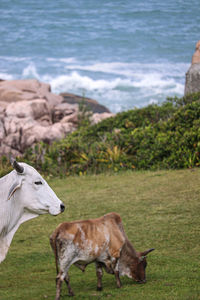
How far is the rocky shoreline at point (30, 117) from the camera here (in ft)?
55.8

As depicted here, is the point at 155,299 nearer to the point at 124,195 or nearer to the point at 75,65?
the point at 124,195

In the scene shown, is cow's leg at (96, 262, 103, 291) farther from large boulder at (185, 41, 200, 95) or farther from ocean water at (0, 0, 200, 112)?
ocean water at (0, 0, 200, 112)

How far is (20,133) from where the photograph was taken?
17.2 metres

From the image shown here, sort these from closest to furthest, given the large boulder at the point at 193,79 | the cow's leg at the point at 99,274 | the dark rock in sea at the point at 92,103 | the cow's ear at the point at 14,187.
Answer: the cow's ear at the point at 14,187 → the cow's leg at the point at 99,274 → the large boulder at the point at 193,79 → the dark rock in sea at the point at 92,103

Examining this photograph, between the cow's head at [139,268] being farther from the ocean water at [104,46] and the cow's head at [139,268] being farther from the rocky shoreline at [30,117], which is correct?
the ocean water at [104,46]

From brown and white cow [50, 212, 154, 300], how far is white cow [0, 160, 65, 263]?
0.86ft

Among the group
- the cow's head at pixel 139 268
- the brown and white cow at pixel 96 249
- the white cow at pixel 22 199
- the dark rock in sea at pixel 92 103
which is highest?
the white cow at pixel 22 199

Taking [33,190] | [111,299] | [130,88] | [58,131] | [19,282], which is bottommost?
[130,88]

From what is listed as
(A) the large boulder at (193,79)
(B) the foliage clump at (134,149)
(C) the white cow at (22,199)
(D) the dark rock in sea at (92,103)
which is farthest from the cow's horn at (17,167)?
(D) the dark rock in sea at (92,103)

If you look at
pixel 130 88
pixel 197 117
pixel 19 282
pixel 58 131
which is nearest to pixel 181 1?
pixel 130 88

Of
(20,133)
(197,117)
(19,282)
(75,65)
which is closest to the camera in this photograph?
(19,282)

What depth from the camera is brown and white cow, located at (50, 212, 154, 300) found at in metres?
4.73

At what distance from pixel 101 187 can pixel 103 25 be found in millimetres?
52910

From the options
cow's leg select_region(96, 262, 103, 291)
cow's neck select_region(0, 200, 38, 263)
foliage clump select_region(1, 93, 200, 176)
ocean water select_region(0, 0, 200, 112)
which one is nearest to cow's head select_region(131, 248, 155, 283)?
cow's leg select_region(96, 262, 103, 291)
